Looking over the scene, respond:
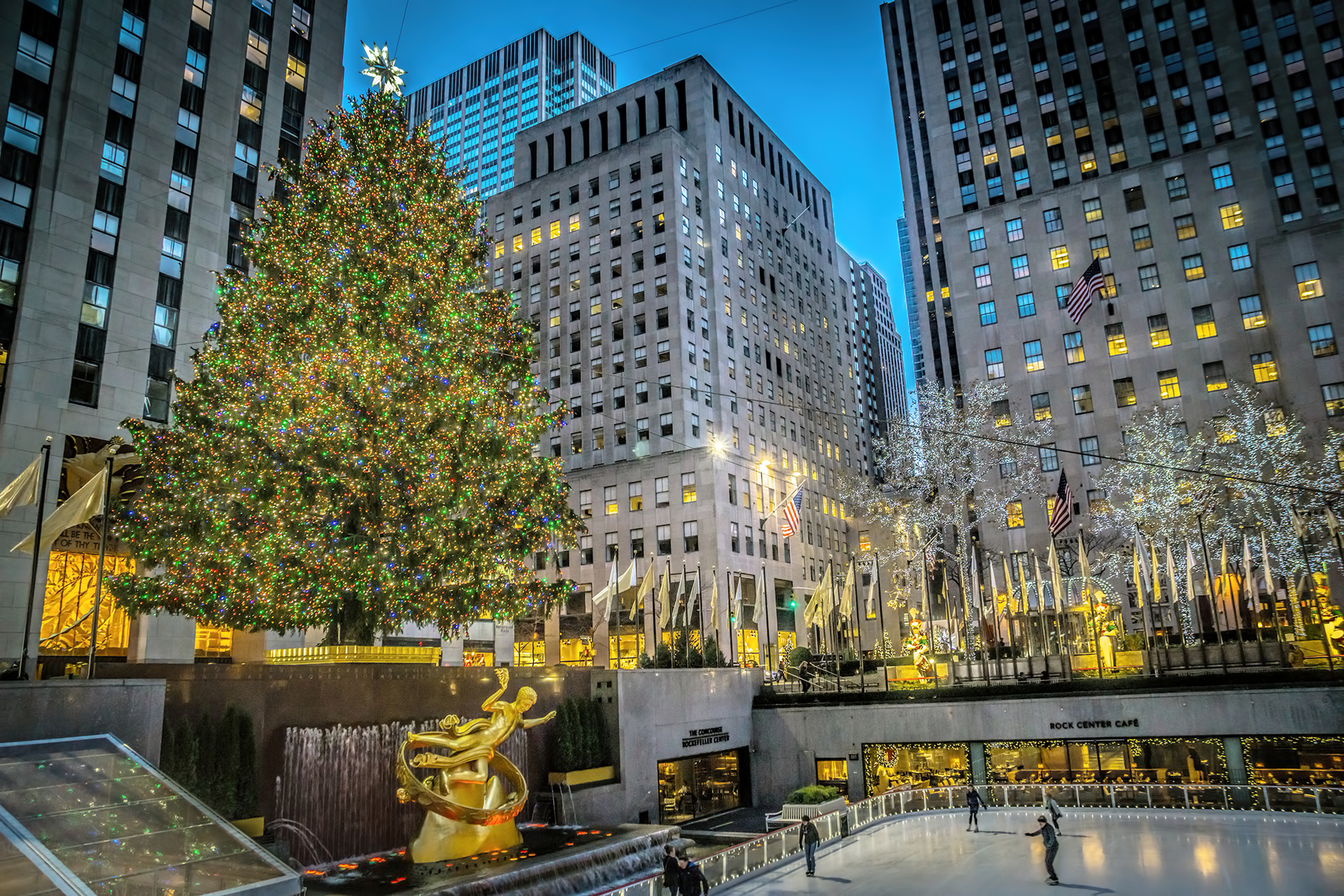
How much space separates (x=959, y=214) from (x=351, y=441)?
6298cm

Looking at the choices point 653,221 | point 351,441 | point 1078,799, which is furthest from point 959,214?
point 351,441

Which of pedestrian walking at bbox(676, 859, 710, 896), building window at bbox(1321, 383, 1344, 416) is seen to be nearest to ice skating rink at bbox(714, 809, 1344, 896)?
pedestrian walking at bbox(676, 859, 710, 896)

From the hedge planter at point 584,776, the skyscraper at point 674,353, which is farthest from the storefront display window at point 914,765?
the skyscraper at point 674,353

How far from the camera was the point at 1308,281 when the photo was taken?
55.5 metres

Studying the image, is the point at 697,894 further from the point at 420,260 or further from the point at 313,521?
the point at 420,260

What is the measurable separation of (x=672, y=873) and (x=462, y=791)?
487 centimetres

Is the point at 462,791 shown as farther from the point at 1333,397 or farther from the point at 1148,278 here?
the point at 1148,278

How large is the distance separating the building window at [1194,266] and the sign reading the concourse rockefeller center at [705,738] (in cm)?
4961

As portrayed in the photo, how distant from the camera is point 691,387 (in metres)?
65.8

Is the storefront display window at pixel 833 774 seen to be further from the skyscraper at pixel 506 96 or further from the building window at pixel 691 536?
the skyscraper at pixel 506 96

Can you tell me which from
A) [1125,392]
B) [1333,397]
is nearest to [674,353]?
[1125,392]

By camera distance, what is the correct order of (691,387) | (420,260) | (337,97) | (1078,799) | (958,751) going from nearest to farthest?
(420,260) → (1078,799) → (958,751) → (337,97) → (691,387)

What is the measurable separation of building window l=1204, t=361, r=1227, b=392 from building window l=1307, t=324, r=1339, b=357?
5.32m

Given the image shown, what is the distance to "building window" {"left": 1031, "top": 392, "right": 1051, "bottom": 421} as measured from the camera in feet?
211
